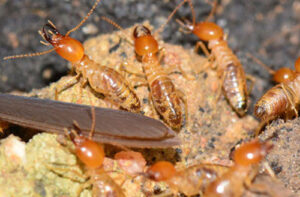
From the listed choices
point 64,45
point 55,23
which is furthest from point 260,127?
point 55,23

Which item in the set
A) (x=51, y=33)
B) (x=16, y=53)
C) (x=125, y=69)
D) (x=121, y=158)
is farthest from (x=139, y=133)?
(x=16, y=53)

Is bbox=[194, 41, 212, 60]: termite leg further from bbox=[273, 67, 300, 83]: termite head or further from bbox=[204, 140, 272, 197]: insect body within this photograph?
bbox=[204, 140, 272, 197]: insect body

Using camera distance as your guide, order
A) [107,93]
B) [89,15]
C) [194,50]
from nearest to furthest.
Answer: [107,93], [89,15], [194,50]

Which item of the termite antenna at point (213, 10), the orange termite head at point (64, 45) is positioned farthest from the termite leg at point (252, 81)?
the orange termite head at point (64, 45)

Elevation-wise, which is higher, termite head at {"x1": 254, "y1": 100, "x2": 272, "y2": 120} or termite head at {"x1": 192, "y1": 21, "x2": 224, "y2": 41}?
termite head at {"x1": 192, "y1": 21, "x2": 224, "y2": 41}

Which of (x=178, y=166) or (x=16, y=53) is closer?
(x=178, y=166)

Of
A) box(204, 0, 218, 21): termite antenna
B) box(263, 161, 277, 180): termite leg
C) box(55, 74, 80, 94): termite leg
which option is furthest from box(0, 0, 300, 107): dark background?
box(263, 161, 277, 180): termite leg

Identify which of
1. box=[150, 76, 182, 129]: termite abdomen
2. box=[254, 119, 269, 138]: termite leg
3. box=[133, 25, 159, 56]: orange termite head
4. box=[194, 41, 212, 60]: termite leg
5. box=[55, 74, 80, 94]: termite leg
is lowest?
box=[254, 119, 269, 138]: termite leg

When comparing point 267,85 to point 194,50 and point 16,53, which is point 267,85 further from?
point 16,53

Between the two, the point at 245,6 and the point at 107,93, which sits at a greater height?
the point at 245,6
